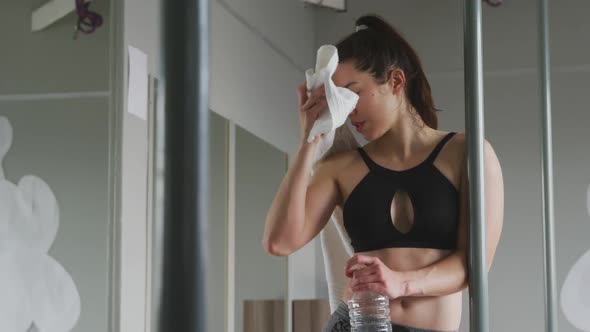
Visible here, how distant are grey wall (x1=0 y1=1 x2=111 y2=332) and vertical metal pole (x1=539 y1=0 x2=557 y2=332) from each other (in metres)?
2.02

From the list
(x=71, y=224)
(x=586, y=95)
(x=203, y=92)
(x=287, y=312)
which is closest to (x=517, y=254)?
(x=586, y=95)

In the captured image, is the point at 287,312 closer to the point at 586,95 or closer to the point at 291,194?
the point at 586,95

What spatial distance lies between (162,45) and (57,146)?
10.0 feet

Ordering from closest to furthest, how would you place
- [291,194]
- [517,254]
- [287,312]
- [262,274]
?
1. [291,194]
2. [262,274]
3. [287,312]
4. [517,254]

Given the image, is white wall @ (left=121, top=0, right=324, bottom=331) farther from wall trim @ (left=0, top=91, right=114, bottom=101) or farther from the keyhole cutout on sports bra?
the keyhole cutout on sports bra

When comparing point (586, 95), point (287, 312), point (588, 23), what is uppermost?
point (588, 23)

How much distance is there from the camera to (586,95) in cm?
603

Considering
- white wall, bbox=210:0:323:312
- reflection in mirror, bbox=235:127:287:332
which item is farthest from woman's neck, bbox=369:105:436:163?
reflection in mirror, bbox=235:127:287:332

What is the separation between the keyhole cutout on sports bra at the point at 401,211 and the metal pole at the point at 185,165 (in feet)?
4.33

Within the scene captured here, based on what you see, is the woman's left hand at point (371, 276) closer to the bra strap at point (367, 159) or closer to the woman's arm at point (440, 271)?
the woman's arm at point (440, 271)

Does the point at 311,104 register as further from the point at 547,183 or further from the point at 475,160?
the point at 475,160

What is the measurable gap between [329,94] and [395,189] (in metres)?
0.31

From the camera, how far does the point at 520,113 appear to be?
6180 millimetres

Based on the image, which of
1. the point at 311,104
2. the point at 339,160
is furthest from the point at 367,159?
the point at 311,104
